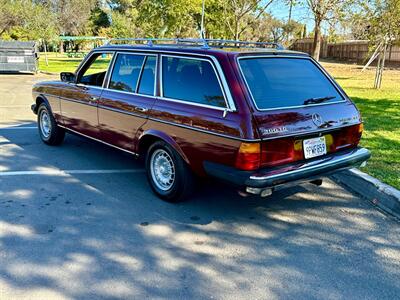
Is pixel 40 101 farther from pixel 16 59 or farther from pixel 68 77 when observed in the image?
pixel 16 59

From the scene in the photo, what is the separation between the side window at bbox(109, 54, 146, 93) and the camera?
500cm

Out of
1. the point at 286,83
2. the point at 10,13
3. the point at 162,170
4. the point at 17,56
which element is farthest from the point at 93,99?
the point at 10,13

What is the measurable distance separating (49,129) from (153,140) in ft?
10.0

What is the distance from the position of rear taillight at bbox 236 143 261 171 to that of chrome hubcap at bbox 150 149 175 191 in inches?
45.5

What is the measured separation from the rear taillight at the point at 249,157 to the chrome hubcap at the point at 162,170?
3.79 feet

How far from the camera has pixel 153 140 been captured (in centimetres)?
473

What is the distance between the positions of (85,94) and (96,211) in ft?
6.84

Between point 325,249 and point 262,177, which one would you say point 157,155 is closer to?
point 262,177

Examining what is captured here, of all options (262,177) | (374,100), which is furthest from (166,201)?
(374,100)

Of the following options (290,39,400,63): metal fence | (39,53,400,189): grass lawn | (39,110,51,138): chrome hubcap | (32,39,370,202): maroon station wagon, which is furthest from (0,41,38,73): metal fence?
(290,39,400,63): metal fence

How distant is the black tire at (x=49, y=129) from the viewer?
676cm

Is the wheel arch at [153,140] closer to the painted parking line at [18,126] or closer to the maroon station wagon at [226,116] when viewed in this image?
the maroon station wagon at [226,116]

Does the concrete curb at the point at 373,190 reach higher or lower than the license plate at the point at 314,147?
lower

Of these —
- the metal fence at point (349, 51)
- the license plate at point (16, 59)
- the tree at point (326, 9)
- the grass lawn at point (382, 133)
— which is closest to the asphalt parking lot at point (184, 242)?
the grass lawn at point (382, 133)
